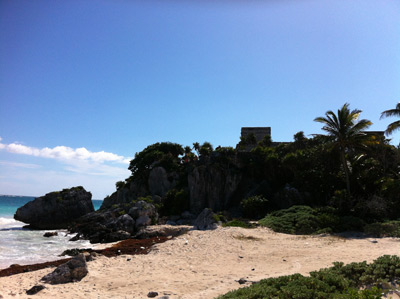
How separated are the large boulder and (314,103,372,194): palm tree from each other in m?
38.3

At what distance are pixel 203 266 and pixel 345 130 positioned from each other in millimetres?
18267

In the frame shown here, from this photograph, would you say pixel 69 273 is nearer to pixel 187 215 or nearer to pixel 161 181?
pixel 187 215

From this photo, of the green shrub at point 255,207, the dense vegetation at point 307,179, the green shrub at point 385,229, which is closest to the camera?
the green shrub at point 385,229

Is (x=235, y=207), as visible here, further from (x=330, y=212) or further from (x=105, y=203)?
(x=105, y=203)

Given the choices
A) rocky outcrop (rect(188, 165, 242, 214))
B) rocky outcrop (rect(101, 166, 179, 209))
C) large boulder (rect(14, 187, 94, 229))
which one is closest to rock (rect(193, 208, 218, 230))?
rocky outcrop (rect(188, 165, 242, 214))

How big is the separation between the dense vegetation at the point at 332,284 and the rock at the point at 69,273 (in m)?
6.38

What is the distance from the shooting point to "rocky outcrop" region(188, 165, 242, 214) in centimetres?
3522

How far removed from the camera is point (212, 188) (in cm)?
3575

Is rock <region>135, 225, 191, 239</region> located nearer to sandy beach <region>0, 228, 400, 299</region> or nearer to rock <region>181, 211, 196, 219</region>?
sandy beach <region>0, 228, 400, 299</region>

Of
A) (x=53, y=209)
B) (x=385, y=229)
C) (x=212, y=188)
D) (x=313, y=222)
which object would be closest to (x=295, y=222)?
(x=313, y=222)

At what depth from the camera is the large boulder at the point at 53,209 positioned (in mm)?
42719

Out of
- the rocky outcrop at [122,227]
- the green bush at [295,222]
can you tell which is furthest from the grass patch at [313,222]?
the rocky outcrop at [122,227]

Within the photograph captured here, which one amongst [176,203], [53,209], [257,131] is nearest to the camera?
[176,203]

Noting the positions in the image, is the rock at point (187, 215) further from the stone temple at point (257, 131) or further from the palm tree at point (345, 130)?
the stone temple at point (257, 131)
